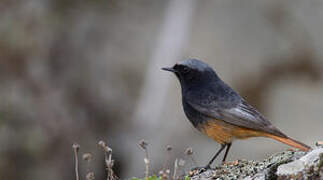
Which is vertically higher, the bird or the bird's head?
the bird's head

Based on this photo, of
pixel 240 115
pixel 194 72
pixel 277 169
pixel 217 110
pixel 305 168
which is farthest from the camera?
pixel 194 72

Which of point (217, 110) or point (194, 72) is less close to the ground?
point (194, 72)

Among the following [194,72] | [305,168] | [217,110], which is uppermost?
[194,72]

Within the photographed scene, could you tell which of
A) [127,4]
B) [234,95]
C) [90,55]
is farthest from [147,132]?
[234,95]

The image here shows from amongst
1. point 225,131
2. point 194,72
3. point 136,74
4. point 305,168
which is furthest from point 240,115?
point 136,74

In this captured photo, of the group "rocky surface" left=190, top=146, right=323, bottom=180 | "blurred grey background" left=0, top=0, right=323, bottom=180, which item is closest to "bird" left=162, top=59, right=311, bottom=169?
"rocky surface" left=190, top=146, right=323, bottom=180

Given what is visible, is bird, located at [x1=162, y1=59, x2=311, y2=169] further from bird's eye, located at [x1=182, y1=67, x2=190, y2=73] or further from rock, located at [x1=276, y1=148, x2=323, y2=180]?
rock, located at [x1=276, y1=148, x2=323, y2=180]

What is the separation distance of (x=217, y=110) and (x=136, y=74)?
7177mm

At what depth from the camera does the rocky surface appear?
419 cm

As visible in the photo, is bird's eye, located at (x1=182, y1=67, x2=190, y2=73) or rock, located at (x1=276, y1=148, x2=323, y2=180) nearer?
rock, located at (x1=276, y1=148, x2=323, y2=180)

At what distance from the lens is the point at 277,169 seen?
4469 millimetres

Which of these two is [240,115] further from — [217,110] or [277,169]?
[277,169]

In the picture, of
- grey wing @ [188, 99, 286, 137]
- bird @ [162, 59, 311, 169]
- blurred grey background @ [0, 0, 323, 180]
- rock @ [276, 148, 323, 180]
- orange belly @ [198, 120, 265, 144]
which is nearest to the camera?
rock @ [276, 148, 323, 180]

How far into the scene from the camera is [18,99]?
43.7 ft
